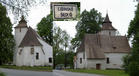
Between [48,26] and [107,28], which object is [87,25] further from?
[48,26]

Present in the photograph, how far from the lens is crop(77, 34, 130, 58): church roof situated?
1844 inches

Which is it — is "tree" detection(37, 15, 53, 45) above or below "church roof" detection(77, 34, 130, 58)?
below

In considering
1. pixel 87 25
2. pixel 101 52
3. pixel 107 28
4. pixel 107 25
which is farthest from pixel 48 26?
pixel 107 25

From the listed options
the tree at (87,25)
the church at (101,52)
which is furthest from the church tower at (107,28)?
the church at (101,52)

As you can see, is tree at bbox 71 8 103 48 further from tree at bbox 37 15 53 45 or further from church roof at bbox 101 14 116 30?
tree at bbox 37 15 53 45

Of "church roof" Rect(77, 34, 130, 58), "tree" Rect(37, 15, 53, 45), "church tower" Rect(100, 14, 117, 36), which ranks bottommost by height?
"tree" Rect(37, 15, 53, 45)

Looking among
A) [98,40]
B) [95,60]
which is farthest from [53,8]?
[98,40]

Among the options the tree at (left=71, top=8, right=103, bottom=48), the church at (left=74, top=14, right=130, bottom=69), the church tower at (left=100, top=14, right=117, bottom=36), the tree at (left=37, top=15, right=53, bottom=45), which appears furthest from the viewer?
the church tower at (left=100, top=14, right=117, bottom=36)

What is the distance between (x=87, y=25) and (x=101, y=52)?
7012 mm

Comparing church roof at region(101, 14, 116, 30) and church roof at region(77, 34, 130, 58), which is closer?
church roof at region(77, 34, 130, 58)

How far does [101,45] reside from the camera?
49.6 metres

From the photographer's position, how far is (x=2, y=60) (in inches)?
1405

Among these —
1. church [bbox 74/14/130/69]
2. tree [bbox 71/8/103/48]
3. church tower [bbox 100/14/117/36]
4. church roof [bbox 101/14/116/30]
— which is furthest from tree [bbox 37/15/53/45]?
church roof [bbox 101/14/116/30]

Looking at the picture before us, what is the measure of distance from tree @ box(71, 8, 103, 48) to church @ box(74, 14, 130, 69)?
2.44m
